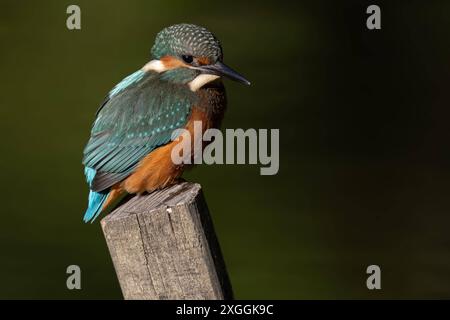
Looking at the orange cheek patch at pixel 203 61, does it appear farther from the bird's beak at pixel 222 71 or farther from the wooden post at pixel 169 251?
the wooden post at pixel 169 251

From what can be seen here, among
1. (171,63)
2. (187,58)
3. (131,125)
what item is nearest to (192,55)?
(187,58)

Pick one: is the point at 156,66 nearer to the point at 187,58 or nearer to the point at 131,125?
the point at 187,58

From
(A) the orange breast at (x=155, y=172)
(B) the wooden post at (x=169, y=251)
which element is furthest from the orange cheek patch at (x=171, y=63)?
(B) the wooden post at (x=169, y=251)

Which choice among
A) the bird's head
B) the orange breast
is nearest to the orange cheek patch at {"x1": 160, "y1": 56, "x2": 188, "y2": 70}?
the bird's head
